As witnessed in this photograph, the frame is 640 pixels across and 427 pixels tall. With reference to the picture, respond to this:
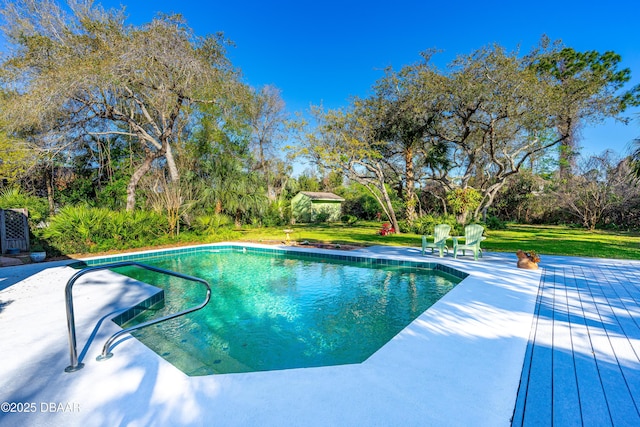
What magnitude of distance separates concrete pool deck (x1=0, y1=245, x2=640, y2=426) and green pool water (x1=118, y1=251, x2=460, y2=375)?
0.62 m

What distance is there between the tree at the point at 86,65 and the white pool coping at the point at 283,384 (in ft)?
31.6

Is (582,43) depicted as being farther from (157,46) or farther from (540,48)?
(157,46)

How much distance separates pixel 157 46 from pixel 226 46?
3.40 m

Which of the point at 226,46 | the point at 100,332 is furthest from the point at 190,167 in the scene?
the point at 100,332

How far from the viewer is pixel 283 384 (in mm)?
2418

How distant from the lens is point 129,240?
1045 cm

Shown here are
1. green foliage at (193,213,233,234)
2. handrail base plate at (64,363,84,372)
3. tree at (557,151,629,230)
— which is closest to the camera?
handrail base plate at (64,363,84,372)

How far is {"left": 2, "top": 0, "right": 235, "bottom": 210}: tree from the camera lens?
33.5 feet

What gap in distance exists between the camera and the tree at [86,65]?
10.2 meters

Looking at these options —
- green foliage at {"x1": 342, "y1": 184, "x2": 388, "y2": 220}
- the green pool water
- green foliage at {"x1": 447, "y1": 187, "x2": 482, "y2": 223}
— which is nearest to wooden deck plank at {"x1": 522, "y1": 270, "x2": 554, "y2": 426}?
the green pool water

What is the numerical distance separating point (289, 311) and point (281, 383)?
253 cm

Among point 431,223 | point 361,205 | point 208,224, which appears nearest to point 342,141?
point 431,223

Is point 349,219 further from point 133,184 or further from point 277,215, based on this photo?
point 133,184

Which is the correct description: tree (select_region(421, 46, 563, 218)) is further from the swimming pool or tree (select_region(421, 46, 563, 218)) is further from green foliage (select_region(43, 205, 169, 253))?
green foliage (select_region(43, 205, 169, 253))
